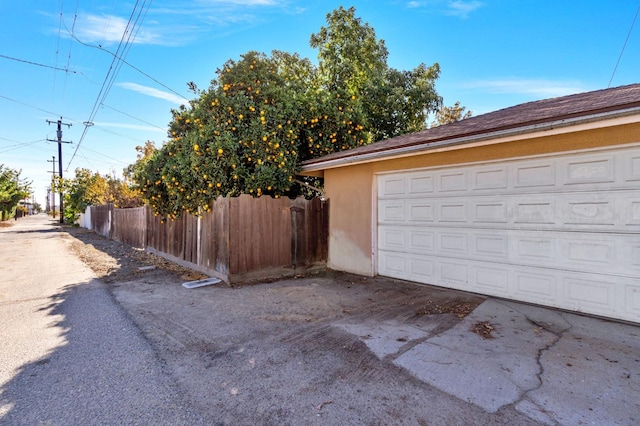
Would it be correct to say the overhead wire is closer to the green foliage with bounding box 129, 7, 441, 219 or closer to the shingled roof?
the green foliage with bounding box 129, 7, 441, 219

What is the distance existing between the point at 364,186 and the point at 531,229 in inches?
123

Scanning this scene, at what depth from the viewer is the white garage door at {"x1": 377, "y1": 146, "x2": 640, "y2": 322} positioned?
12.7 feet

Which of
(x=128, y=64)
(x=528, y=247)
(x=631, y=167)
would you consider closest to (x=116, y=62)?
(x=128, y=64)

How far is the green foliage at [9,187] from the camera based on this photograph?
2476 cm

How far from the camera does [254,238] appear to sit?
21.5 ft

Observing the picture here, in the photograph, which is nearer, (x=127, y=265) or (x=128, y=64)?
(x=127, y=265)

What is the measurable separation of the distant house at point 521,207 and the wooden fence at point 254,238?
52.2 inches

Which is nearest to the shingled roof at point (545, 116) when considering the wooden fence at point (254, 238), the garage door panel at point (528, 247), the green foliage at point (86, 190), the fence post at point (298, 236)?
the garage door panel at point (528, 247)

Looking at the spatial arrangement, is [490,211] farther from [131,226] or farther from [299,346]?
[131,226]

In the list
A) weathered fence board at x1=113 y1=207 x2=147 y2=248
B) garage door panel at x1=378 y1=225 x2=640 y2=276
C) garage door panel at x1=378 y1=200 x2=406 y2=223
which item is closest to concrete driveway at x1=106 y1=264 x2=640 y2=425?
garage door panel at x1=378 y1=225 x2=640 y2=276

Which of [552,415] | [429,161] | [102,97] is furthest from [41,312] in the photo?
[102,97]

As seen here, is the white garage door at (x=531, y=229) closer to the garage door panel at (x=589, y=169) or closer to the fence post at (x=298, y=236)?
the garage door panel at (x=589, y=169)

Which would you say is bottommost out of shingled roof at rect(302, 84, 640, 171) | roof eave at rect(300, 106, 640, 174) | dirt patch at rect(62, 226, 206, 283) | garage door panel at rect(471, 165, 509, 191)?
dirt patch at rect(62, 226, 206, 283)

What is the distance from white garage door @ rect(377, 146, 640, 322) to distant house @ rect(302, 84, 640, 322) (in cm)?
1
